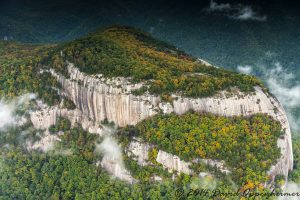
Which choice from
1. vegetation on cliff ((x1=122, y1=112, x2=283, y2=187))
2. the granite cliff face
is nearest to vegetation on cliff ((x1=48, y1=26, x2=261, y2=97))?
the granite cliff face

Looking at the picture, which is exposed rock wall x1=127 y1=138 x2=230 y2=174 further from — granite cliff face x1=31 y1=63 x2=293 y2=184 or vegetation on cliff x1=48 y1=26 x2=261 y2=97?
vegetation on cliff x1=48 y1=26 x2=261 y2=97

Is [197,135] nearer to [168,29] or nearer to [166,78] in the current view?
[166,78]

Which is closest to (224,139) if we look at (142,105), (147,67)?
(142,105)

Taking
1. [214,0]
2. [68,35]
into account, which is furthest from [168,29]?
[68,35]
